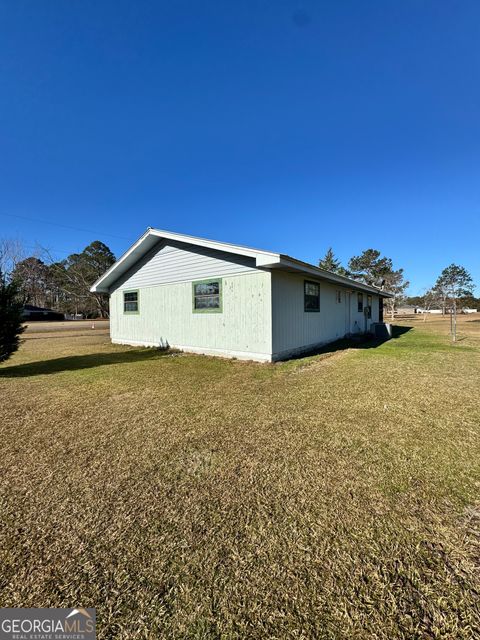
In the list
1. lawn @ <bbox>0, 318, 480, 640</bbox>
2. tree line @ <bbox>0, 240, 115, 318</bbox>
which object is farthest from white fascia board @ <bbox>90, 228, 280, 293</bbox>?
tree line @ <bbox>0, 240, 115, 318</bbox>

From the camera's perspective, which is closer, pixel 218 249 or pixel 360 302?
pixel 218 249

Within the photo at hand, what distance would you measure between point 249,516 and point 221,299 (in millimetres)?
6979

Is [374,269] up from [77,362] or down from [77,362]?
up

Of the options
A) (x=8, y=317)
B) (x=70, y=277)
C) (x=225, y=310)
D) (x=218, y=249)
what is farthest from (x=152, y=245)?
(x=70, y=277)

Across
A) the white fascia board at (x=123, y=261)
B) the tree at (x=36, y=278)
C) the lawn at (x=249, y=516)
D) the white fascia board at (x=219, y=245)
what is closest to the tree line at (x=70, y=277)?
the tree at (x=36, y=278)

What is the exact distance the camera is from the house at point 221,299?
25.6ft

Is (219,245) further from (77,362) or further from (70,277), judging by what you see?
(70,277)

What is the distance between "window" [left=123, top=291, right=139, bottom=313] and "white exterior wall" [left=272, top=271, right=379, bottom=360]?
680cm

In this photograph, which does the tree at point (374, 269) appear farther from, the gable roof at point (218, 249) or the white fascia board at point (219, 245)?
the white fascia board at point (219, 245)

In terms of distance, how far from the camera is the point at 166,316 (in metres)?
10.5

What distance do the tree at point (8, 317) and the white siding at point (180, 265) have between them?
454 cm

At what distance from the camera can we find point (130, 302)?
1222cm

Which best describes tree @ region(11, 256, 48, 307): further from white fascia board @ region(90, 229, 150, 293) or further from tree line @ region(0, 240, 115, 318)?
white fascia board @ region(90, 229, 150, 293)

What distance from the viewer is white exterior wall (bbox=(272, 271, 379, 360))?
7.92 metres
